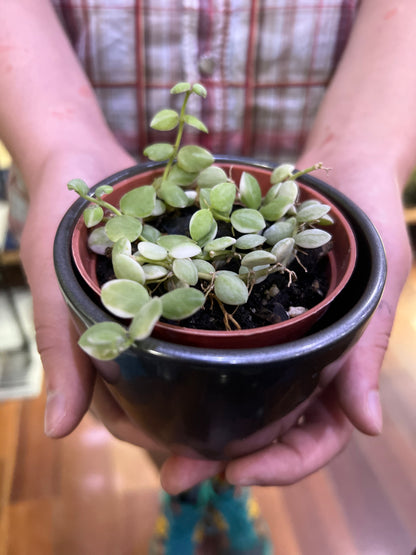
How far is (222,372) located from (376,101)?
1.41 feet

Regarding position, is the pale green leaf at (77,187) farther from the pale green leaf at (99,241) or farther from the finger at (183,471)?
the finger at (183,471)

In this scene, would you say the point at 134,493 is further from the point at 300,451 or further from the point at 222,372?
the point at 222,372

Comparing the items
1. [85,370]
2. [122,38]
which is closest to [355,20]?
[122,38]

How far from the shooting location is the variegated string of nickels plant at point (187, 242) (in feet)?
0.83

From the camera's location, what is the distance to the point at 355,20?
2.00ft

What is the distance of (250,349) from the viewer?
0.82 feet

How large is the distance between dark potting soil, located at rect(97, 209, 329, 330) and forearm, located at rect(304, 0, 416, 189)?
20 cm

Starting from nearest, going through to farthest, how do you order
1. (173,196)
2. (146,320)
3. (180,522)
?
(146,320) → (173,196) → (180,522)

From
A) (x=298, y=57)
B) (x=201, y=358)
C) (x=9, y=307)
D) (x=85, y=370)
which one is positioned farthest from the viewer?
(x=9, y=307)

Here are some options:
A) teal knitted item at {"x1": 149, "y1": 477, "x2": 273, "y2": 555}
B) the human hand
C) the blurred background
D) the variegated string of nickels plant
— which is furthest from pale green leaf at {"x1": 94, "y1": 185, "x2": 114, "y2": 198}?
the blurred background

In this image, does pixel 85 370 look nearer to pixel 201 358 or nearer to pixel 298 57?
pixel 201 358

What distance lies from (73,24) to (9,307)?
0.63 meters

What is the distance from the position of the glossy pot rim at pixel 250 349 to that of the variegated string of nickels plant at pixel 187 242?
0.05ft

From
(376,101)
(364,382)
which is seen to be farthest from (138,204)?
(376,101)
